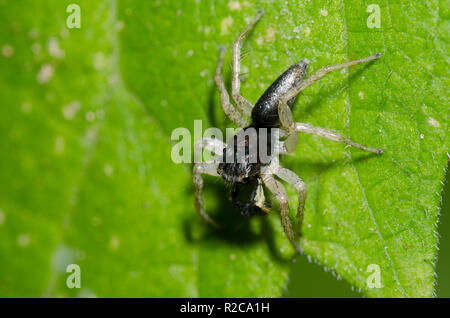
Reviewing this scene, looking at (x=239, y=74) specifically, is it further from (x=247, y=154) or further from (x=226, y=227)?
(x=226, y=227)

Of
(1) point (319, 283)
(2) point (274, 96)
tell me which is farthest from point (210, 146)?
(1) point (319, 283)

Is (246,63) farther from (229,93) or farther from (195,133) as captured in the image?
(195,133)

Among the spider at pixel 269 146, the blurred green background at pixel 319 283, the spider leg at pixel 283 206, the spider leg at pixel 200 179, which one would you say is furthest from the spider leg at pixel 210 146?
the blurred green background at pixel 319 283

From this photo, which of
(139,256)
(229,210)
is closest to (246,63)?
(229,210)

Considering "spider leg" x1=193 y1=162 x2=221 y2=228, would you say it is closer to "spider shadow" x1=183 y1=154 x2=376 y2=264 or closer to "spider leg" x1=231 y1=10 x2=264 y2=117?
"spider shadow" x1=183 y1=154 x2=376 y2=264

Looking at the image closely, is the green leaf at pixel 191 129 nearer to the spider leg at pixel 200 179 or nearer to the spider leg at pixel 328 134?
the spider leg at pixel 328 134

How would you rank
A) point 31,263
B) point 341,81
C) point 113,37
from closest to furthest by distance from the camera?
point 341,81 → point 113,37 → point 31,263

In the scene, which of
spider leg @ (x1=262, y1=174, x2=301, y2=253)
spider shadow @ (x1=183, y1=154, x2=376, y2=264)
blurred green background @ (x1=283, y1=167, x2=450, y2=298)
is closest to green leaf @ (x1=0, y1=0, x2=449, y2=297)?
spider shadow @ (x1=183, y1=154, x2=376, y2=264)
